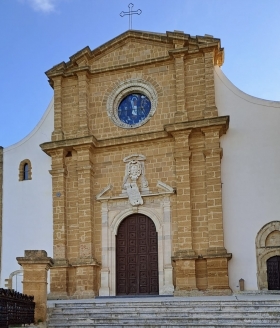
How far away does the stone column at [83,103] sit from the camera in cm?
1819

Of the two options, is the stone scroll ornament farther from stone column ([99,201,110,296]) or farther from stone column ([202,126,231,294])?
stone column ([202,126,231,294])

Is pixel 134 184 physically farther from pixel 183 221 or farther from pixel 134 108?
pixel 134 108

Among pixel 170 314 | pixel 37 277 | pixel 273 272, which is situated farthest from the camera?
pixel 273 272

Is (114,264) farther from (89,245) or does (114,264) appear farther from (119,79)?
(119,79)

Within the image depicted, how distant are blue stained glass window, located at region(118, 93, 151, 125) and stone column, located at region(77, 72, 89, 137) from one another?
3.85ft

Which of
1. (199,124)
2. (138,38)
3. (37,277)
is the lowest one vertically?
(37,277)

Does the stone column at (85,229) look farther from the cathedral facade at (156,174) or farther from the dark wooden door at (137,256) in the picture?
the dark wooden door at (137,256)

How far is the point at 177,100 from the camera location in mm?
17438

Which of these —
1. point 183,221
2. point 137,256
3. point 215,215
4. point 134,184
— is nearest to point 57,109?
point 134,184

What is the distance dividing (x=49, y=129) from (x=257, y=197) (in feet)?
25.0

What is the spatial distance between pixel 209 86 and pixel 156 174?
3263 millimetres

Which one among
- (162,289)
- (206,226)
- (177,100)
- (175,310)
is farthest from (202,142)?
(175,310)

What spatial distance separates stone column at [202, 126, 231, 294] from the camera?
1578 centimetres

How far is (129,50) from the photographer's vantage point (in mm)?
18703
